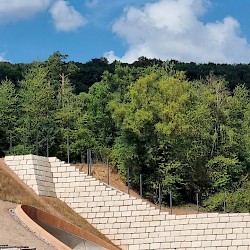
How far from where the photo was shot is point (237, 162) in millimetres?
51656

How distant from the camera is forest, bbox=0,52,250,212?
48562mm

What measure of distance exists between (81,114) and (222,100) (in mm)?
12791

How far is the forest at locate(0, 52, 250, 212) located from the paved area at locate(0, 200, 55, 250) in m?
22.0

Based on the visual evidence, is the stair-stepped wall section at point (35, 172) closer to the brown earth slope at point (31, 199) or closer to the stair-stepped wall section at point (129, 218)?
the stair-stepped wall section at point (129, 218)

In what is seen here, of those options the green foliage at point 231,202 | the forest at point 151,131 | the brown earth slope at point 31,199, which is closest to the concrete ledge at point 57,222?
the brown earth slope at point 31,199

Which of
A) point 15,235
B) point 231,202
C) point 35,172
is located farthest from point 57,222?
point 231,202

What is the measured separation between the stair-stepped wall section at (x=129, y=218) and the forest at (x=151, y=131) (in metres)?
12.5

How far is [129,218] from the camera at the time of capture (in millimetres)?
31656

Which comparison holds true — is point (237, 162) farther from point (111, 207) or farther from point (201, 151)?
point (111, 207)

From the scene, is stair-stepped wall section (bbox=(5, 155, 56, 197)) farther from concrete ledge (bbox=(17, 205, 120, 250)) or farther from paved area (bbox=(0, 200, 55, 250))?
paved area (bbox=(0, 200, 55, 250))

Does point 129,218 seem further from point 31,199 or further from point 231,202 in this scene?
point 231,202

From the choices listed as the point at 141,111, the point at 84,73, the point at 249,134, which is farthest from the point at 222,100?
the point at 84,73

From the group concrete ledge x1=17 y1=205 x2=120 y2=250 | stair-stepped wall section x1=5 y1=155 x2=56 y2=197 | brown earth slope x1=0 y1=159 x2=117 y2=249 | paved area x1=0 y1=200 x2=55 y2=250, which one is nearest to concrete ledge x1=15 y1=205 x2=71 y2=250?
concrete ledge x1=17 y1=205 x2=120 y2=250

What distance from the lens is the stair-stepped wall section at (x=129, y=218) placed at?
30.1m
